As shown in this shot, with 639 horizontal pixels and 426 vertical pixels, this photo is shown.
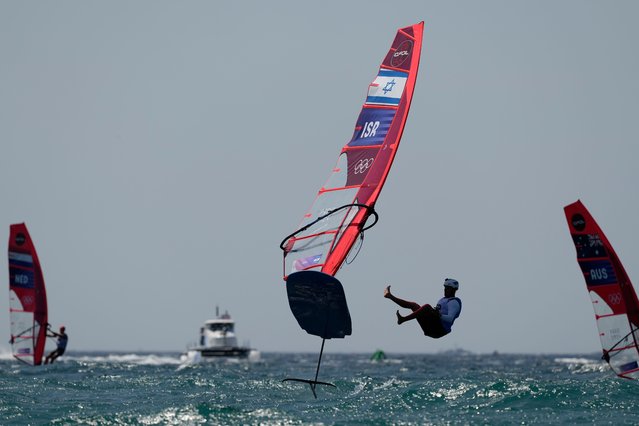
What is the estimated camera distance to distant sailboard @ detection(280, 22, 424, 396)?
481 inches

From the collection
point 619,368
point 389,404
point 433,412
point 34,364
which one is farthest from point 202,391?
point 34,364

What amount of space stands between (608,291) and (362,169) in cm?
861

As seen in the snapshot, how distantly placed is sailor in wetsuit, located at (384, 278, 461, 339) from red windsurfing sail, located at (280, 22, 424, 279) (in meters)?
1.11

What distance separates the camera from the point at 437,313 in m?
12.2

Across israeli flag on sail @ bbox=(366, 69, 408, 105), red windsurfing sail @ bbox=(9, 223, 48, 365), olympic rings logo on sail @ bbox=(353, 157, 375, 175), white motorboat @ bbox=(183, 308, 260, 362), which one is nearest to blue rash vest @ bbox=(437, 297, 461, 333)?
olympic rings logo on sail @ bbox=(353, 157, 375, 175)

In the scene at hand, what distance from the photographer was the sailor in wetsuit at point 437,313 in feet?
39.2

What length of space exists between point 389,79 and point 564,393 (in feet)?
18.0

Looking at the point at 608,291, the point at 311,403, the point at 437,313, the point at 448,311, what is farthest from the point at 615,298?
the point at 437,313

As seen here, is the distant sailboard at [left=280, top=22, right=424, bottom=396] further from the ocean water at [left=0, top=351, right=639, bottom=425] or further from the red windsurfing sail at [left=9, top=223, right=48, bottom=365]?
the red windsurfing sail at [left=9, top=223, right=48, bottom=365]

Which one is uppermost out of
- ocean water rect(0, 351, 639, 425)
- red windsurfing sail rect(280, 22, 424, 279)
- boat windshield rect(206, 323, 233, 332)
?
red windsurfing sail rect(280, 22, 424, 279)

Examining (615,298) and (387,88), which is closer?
(387,88)

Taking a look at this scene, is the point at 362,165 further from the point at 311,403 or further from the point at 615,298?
the point at 615,298

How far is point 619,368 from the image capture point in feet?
66.7

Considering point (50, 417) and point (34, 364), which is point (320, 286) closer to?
point (50, 417)
